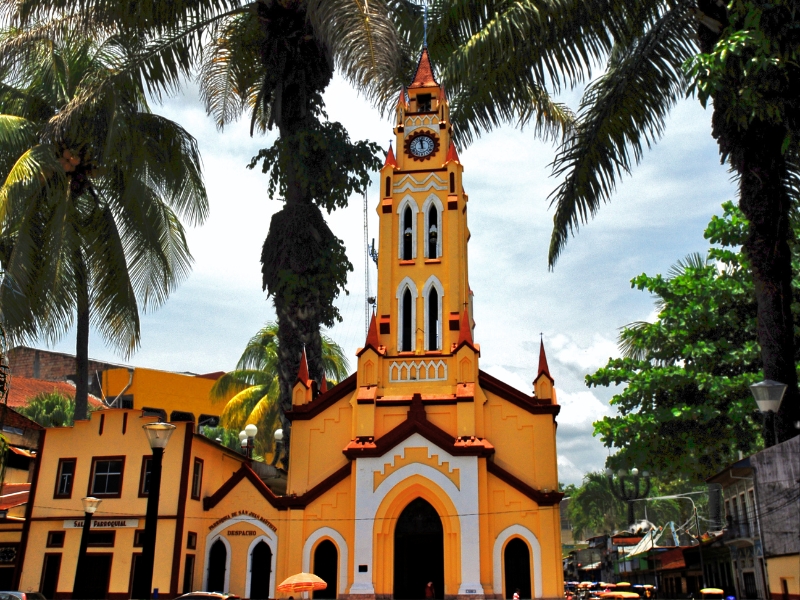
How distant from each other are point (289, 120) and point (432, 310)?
8.71 metres

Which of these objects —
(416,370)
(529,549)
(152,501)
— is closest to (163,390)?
(416,370)

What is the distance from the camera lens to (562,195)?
16.8m

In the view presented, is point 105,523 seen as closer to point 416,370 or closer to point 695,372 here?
point 416,370

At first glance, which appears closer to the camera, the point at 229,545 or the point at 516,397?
the point at 229,545

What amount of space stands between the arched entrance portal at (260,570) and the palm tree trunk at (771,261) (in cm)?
1835

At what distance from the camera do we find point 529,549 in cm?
2652

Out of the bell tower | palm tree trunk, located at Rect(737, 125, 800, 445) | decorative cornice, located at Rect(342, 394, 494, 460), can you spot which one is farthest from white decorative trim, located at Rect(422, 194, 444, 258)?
palm tree trunk, located at Rect(737, 125, 800, 445)

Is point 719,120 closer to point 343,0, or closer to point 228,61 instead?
point 343,0

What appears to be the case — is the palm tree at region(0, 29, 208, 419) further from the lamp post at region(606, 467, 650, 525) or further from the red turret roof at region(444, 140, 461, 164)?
the lamp post at region(606, 467, 650, 525)

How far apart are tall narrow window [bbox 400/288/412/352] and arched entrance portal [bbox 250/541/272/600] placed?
8.40 m

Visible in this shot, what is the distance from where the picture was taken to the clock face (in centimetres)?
3269

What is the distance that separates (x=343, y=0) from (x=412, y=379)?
12716 mm

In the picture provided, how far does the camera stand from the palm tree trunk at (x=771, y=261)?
14141 millimetres

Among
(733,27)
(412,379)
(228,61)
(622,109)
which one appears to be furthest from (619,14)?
(228,61)
